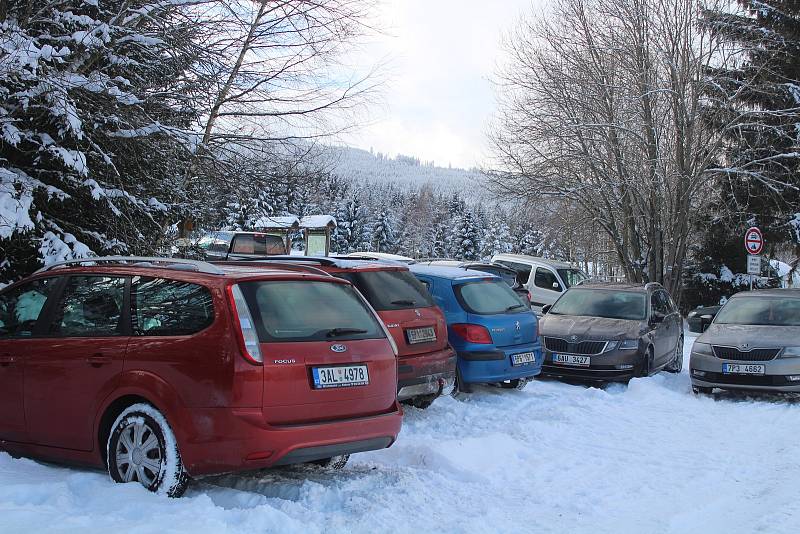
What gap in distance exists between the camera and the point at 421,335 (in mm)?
8031

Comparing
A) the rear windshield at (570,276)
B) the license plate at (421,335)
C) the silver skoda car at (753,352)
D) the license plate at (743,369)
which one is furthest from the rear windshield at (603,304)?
the rear windshield at (570,276)

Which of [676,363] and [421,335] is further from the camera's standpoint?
[676,363]

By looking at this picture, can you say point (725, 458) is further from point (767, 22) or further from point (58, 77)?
point (767, 22)

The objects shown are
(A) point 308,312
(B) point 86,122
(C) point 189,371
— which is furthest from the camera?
(B) point 86,122

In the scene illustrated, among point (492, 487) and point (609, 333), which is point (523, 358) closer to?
point (609, 333)

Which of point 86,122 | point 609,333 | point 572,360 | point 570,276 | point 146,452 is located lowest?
point 572,360

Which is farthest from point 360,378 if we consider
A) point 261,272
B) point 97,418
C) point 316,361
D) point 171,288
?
point 97,418

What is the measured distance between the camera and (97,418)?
5219mm

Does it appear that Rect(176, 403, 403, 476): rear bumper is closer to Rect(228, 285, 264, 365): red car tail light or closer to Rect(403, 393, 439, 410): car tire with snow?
Rect(228, 285, 264, 365): red car tail light

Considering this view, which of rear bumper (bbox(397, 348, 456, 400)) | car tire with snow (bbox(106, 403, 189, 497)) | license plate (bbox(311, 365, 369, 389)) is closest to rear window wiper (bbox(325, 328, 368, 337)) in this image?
license plate (bbox(311, 365, 369, 389))

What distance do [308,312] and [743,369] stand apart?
7462mm

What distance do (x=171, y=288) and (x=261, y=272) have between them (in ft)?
2.07

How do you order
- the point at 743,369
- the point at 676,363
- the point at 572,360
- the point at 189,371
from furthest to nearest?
the point at 676,363 → the point at 572,360 → the point at 743,369 → the point at 189,371

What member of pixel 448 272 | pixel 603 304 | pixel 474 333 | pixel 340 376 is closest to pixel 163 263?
pixel 340 376
